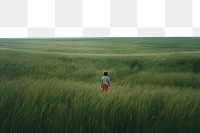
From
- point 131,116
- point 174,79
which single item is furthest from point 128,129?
point 174,79

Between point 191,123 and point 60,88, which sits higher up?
point 60,88

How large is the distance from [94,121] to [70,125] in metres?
0.39

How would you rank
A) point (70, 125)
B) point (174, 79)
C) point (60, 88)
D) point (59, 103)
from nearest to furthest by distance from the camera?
point (70, 125), point (59, 103), point (60, 88), point (174, 79)

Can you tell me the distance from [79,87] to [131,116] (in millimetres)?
1887

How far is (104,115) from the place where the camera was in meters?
5.25

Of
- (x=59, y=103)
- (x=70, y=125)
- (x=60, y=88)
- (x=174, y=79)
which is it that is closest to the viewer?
(x=70, y=125)

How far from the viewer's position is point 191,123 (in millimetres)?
5230

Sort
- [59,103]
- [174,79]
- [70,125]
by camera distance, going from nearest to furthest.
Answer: [70,125], [59,103], [174,79]

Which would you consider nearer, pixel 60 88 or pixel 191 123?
pixel 191 123

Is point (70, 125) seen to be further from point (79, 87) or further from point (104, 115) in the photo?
point (79, 87)

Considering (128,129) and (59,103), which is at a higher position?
(59,103)

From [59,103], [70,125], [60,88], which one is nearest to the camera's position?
[70,125]

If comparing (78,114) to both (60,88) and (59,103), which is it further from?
(60,88)

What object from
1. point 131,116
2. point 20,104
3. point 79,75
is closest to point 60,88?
point 20,104
